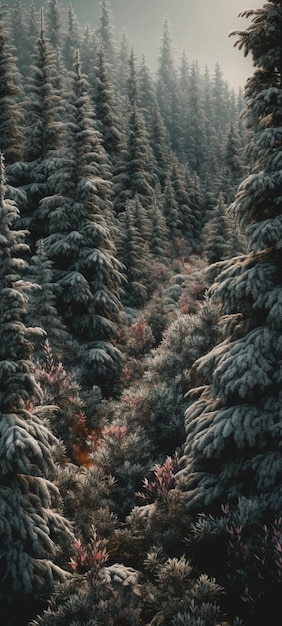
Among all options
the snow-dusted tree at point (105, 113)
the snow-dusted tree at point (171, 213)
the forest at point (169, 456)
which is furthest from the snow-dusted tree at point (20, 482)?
the snow-dusted tree at point (171, 213)

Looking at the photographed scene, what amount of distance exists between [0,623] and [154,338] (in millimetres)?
12803

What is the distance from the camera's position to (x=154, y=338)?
1888cm

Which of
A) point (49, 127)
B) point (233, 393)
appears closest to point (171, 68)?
point (49, 127)

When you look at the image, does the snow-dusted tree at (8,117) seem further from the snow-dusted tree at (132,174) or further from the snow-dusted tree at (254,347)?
the snow-dusted tree at (254,347)

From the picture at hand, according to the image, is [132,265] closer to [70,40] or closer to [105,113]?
[105,113]

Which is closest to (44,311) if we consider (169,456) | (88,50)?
(169,456)

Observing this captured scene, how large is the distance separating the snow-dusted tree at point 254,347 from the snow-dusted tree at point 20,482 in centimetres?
258

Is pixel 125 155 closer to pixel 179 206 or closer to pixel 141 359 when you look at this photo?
pixel 179 206

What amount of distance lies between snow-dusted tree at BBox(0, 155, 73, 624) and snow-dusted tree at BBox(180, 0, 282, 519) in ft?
8.47

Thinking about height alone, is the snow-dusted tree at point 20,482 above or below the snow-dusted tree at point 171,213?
below

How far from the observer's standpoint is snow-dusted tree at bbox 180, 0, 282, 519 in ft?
24.9

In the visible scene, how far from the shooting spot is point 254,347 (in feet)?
25.6

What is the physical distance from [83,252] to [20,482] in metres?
11.3

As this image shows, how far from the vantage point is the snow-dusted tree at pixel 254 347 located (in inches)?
299
